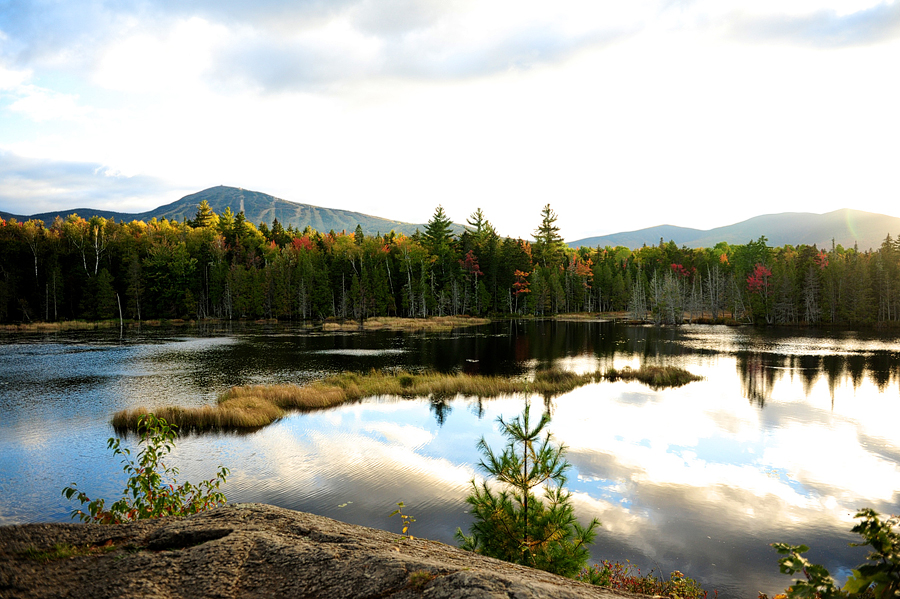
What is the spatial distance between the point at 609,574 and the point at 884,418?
25.5m

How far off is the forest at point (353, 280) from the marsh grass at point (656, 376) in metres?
63.2

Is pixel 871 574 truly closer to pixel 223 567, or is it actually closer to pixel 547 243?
pixel 223 567

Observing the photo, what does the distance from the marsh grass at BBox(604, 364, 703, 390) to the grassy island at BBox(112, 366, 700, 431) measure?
7 centimetres

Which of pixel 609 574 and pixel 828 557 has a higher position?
pixel 609 574

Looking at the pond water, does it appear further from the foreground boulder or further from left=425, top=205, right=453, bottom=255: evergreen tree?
left=425, top=205, right=453, bottom=255: evergreen tree

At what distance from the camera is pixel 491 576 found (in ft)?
13.7

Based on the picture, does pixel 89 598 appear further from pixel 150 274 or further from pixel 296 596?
pixel 150 274

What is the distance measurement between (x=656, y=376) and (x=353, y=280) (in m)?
70.7

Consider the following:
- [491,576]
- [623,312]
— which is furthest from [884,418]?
[623,312]

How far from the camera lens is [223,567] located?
4418mm

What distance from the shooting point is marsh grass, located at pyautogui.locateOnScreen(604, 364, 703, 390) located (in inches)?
1359

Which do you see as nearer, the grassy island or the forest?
the grassy island

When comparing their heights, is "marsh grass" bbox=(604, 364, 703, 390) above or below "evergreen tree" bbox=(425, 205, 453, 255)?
below

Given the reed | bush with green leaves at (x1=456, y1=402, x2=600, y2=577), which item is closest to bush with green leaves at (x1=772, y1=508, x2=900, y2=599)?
bush with green leaves at (x1=456, y1=402, x2=600, y2=577)
